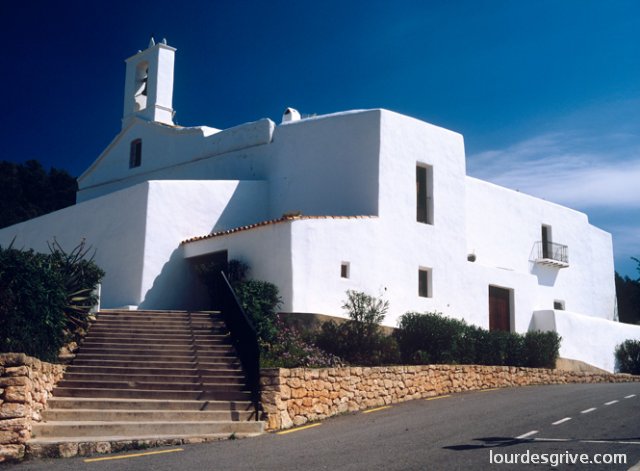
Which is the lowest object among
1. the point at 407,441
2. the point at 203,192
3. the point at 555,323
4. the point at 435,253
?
the point at 407,441

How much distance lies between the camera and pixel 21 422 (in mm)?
11719

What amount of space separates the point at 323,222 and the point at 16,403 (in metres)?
10.8

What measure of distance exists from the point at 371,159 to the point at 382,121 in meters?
1.32

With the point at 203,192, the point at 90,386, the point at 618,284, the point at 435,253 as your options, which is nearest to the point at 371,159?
the point at 435,253

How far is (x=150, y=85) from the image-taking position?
30.6m

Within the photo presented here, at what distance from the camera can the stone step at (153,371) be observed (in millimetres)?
15164

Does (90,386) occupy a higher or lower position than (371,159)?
lower

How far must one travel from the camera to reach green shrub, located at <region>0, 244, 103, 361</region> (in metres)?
13.3

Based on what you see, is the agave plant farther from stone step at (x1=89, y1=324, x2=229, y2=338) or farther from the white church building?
the white church building

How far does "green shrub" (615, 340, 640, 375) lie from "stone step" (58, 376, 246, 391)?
20.5 meters

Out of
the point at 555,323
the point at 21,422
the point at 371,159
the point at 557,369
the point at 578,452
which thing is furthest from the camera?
the point at 555,323

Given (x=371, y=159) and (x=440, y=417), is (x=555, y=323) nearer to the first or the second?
(x=371, y=159)

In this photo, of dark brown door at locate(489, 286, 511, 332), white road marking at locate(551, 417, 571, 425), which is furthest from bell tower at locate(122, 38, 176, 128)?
white road marking at locate(551, 417, 571, 425)

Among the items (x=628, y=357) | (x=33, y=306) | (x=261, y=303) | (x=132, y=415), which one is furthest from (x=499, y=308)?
(x=33, y=306)
